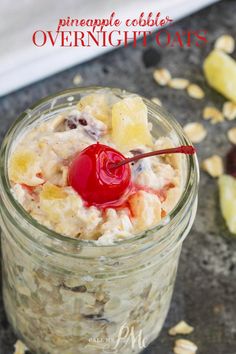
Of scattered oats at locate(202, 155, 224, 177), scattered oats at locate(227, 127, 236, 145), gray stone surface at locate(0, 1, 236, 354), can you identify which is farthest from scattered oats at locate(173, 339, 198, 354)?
scattered oats at locate(227, 127, 236, 145)

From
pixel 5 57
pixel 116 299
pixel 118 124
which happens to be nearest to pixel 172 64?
pixel 5 57

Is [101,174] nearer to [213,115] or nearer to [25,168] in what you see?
[25,168]

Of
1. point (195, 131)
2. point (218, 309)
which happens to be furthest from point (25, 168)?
point (195, 131)

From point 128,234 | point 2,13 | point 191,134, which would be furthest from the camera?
point 191,134

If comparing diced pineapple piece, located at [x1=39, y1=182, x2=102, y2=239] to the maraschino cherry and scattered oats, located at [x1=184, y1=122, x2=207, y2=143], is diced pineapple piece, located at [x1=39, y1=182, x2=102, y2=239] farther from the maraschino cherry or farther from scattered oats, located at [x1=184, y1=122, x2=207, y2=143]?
scattered oats, located at [x1=184, y1=122, x2=207, y2=143]

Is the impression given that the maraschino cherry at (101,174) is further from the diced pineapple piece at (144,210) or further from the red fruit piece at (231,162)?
the red fruit piece at (231,162)

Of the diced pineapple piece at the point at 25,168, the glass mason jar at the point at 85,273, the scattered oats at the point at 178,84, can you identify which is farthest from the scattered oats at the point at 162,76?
the diced pineapple piece at the point at 25,168

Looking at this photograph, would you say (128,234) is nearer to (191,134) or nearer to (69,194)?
(69,194)
